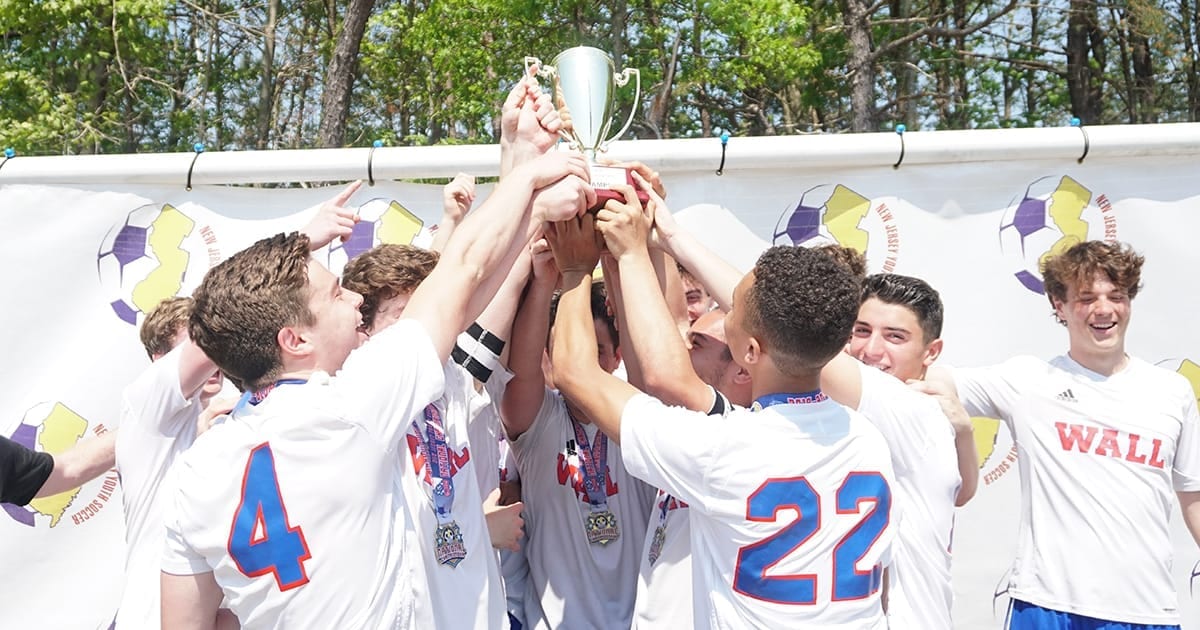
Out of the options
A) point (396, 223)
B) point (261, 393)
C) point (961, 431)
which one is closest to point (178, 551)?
point (261, 393)

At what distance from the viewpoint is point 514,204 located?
2400mm

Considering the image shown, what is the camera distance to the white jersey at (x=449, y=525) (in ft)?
7.13

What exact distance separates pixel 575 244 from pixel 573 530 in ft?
3.03

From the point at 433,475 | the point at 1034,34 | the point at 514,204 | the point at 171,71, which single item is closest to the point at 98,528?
the point at 433,475

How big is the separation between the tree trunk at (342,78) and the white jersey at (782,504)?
34.6 ft

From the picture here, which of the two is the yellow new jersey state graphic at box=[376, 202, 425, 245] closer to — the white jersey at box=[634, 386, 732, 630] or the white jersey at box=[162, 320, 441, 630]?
the white jersey at box=[634, 386, 732, 630]

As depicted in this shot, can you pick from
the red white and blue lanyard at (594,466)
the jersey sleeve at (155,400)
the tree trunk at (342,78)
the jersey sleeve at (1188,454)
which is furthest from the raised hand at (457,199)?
the tree trunk at (342,78)

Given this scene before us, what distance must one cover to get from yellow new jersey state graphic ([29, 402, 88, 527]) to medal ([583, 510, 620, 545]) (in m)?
2.80

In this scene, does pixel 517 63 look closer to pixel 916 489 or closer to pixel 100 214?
pixel 100 214

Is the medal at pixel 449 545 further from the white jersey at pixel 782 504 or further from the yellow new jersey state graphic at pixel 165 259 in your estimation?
the yellow new jersey state graphic at pixel 165 259

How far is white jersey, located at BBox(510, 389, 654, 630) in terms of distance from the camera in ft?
9.39

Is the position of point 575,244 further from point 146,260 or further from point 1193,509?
point 1193,509

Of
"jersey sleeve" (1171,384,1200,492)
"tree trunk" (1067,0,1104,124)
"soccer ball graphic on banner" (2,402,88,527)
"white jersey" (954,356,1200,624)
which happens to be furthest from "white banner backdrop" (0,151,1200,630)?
"tree trunk" (1067,0,1104,124)

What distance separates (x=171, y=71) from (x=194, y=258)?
16.8m
